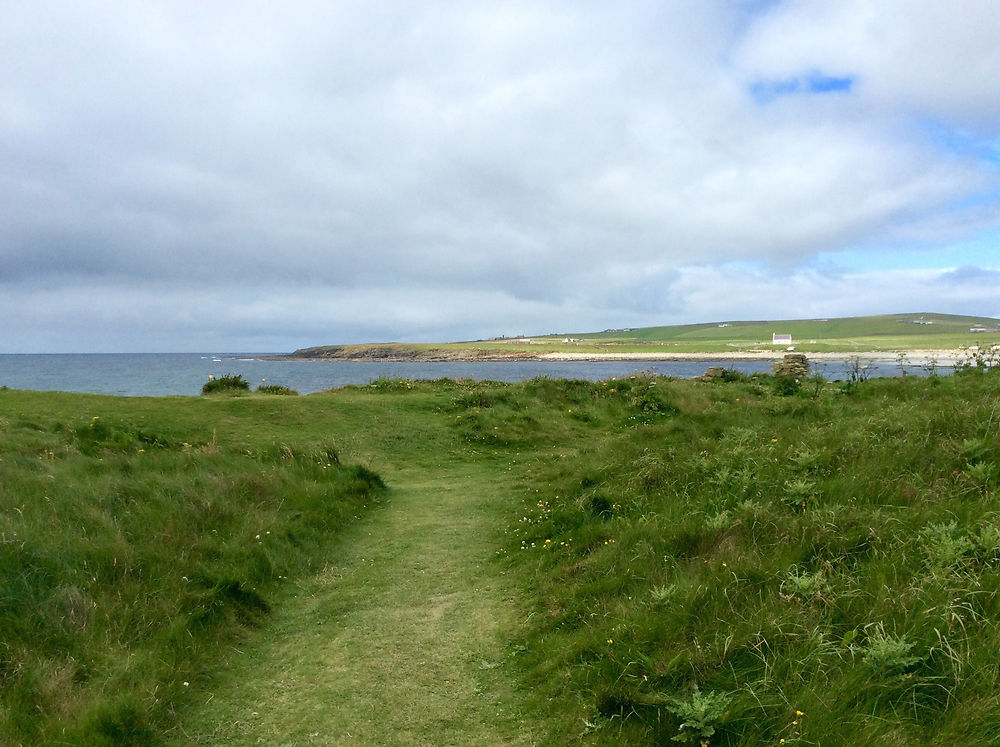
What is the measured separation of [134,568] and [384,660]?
3.28 meters

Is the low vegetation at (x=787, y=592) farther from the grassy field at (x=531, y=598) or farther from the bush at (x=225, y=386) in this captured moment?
the bush at (x=225, y=386)

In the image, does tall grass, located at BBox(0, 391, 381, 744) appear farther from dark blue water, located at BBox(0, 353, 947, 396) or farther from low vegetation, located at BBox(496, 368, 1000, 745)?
dark blue water, located at BBox(0, 353, 947, 396)

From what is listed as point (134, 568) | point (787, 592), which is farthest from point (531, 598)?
point (134, 568)

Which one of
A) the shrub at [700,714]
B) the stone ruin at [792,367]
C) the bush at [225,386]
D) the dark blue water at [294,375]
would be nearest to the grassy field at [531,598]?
the shrub at [700,714]

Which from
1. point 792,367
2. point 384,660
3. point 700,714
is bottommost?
point 384,660

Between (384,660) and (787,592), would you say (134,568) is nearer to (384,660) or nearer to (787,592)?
(384,660)

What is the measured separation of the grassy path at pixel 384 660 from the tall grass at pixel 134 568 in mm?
451

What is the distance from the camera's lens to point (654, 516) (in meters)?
7.32

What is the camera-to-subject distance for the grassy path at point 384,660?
183 inches

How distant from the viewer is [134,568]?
21.4 ft

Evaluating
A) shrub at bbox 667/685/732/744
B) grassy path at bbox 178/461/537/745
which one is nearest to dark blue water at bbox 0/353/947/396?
grassy path at bbox 178/461/537/745

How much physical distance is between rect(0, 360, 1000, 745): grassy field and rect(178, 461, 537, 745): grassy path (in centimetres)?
3

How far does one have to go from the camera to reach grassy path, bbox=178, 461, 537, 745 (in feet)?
15.3

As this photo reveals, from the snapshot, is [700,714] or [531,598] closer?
[700,714]
